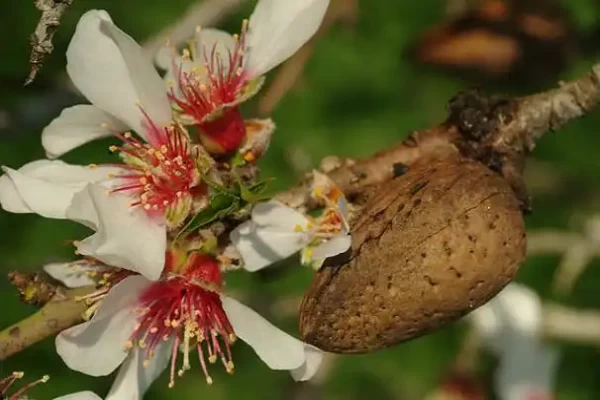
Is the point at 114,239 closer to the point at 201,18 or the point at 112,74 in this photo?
the point at 112,74

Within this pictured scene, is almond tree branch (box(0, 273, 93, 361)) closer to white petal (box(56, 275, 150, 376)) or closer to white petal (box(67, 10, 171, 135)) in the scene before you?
white petal (box(56, 275, 150, 376))

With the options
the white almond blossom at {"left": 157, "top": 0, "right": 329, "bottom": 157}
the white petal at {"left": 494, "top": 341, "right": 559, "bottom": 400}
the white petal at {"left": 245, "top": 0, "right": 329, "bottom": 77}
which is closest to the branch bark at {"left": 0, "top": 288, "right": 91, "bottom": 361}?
the white almond blossom at {"left": 157, "top": 0, "right": 329, "bottom": 157}

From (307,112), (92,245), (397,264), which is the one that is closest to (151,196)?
(92,245)

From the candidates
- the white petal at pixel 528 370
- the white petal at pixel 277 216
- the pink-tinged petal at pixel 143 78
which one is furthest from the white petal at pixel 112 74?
the white petal at pixel 528 370

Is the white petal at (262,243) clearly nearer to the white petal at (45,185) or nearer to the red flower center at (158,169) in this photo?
the red flower center at (158,169)

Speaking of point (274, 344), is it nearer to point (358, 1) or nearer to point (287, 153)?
point (287, 153)
